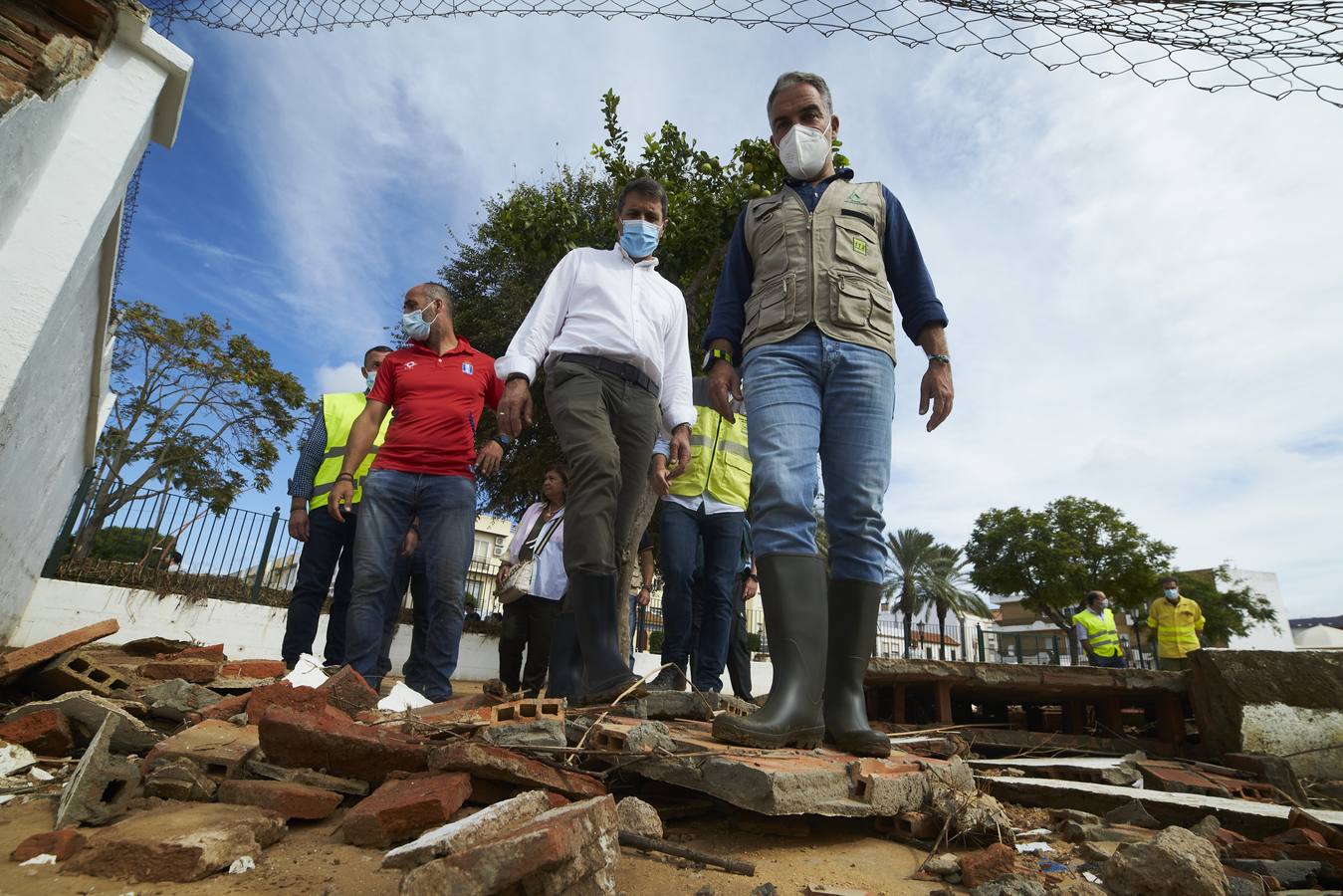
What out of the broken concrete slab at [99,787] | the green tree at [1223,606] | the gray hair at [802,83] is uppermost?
the green tree at [1223,606]

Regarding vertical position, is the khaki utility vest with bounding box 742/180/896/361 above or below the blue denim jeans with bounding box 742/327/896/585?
above

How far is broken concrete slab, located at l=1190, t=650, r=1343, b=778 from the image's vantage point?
3764mm

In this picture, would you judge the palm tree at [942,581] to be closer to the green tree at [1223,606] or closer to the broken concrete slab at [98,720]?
the green tree at [1223,606]

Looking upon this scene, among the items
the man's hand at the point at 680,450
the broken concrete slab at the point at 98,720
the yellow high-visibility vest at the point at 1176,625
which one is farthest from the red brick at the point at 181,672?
the yellow high-visibility vest at the point at 1176,625

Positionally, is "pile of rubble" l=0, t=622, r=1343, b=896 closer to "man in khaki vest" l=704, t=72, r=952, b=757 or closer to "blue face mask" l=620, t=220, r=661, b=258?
"man in khaki vest" l=704, t=72, r=952, b=757

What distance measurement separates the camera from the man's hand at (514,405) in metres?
2.91

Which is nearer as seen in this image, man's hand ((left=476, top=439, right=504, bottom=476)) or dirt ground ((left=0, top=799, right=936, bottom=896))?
dirt ground ((left=0, top=799, right=936, bottom=896))

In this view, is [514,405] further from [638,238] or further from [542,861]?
Result: [542,861]

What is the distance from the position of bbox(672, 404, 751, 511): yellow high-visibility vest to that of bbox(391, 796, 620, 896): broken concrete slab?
3032 mm

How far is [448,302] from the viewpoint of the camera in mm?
4258

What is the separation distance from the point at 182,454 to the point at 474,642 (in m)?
12.7

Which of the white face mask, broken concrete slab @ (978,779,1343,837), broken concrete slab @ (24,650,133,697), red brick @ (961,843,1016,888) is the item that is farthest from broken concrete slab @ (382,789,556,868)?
broken concrete slab @ (24,650,133,697)

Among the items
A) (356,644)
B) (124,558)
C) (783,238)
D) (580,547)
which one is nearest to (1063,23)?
(783,238)

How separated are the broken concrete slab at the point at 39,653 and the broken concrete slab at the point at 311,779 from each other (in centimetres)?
192
